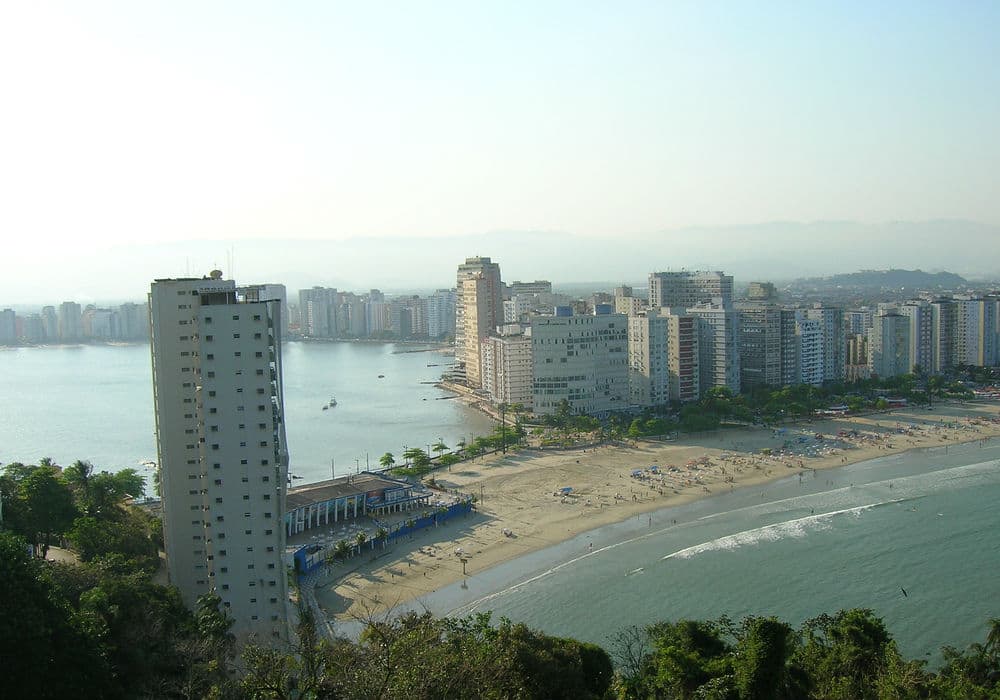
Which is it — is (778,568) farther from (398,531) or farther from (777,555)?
(398,531)

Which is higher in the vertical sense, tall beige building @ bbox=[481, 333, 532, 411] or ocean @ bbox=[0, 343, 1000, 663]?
tall beige building @ bbox=[481, 333, 532, 411]

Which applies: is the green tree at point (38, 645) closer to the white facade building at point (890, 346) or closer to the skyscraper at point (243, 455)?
the skyscraper at point (243, 455)

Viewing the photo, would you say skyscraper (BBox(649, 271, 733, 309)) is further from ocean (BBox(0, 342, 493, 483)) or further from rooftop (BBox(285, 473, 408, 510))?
rooftop (BBox(285, 473, 408, 510))

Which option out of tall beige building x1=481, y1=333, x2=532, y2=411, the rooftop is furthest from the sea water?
tall beige building x1=481, y1=333, x2=532, y2=411

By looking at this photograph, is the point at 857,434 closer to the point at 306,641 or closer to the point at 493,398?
the point at 493,398

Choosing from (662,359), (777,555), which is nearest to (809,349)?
(662,359)
